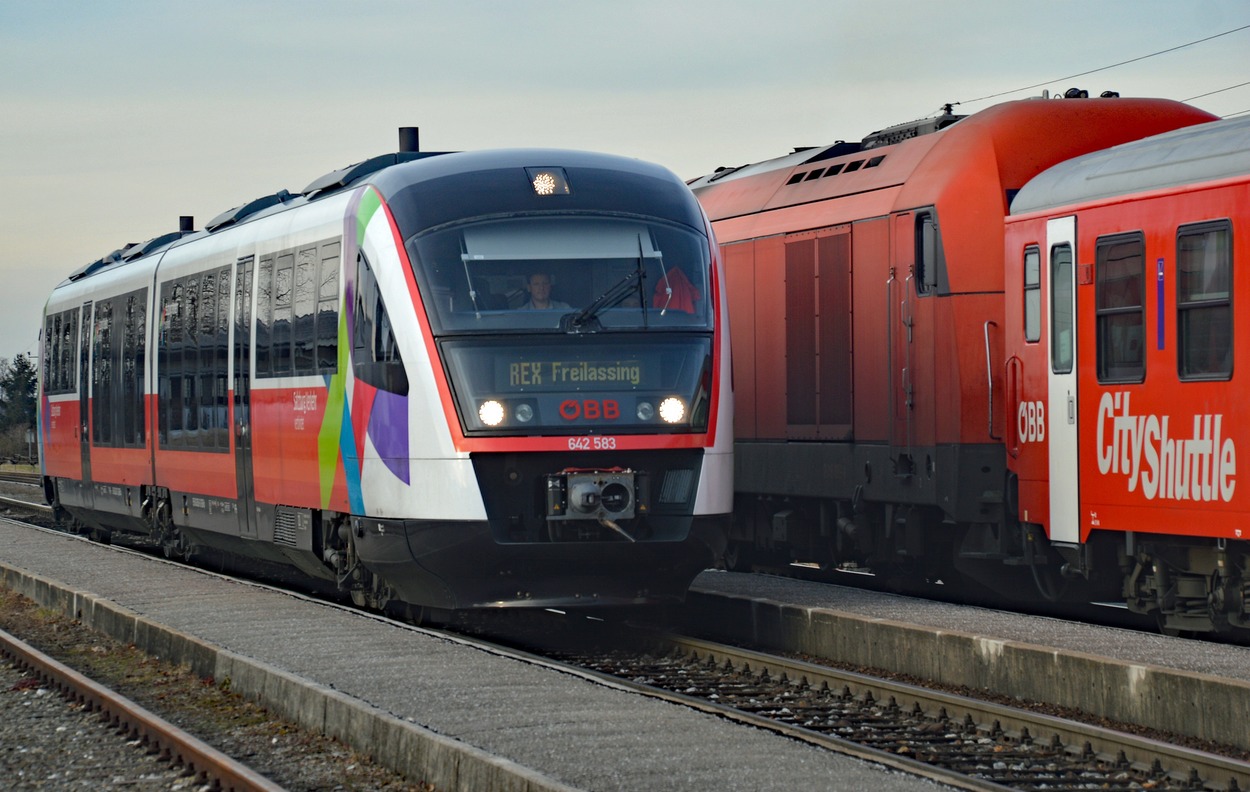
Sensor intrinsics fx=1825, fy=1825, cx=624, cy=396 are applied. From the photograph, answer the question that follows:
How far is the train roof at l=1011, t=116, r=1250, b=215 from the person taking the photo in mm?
11531

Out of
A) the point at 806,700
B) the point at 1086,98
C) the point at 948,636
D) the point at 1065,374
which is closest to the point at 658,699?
the point at 806,700

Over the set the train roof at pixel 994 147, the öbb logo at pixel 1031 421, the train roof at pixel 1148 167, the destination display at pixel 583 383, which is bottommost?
the öbb logo at pixel 1031 421

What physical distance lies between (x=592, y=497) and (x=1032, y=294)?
13.0 feet

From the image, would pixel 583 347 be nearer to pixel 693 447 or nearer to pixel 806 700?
pixel 693 447

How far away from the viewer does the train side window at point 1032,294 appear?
13562 millimetres

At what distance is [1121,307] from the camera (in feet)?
41.0

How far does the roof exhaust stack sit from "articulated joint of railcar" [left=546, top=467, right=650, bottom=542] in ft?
22.6

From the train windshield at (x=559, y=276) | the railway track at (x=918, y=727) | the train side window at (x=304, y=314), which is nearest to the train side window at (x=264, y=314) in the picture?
the train side window at (x=304, y=314)

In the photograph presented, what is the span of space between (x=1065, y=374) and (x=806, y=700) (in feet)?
12.7

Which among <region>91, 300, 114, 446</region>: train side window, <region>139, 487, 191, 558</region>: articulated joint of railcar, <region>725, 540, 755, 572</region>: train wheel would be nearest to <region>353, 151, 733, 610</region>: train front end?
<region>725, 540, 755, 572</region>: train wheel

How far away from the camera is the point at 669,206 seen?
12.9m

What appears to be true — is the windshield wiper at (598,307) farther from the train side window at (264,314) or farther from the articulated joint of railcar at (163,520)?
the articulated joint of railcar at (163,520)

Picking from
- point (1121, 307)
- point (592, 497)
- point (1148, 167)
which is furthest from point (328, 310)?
point (1148, 167)

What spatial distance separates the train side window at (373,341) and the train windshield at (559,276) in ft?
1.56
